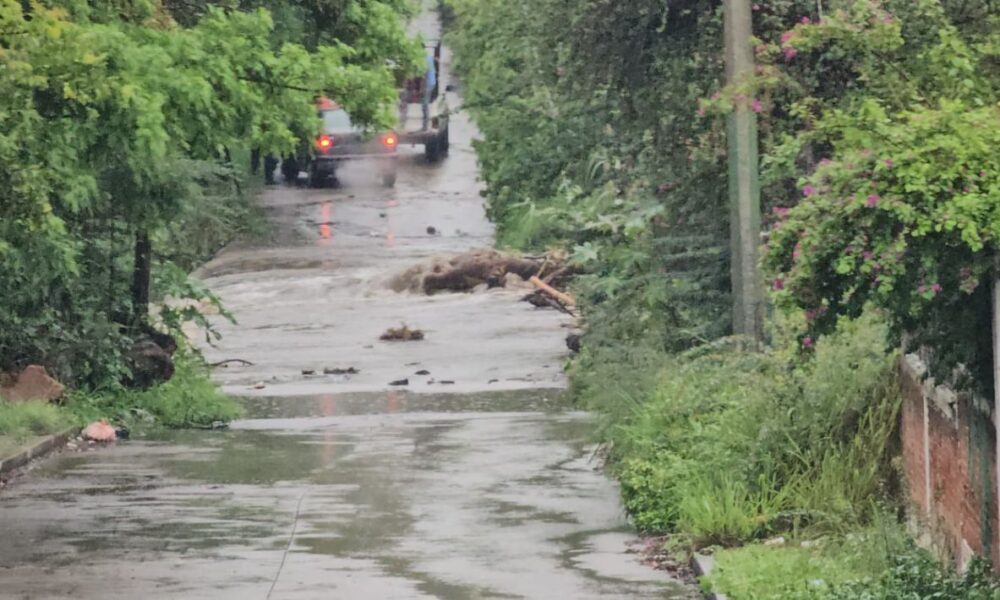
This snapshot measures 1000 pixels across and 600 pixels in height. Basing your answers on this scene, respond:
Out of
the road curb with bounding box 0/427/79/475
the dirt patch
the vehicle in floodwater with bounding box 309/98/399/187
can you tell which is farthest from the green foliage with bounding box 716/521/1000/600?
the vehicle in floodwater with bounding box 309/98/399/187

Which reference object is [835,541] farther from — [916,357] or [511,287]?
[511,287]

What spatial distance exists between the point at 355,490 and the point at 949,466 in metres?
6.90

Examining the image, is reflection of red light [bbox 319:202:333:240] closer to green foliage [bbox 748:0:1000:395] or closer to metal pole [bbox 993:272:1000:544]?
green foliage [bbox 748:0:1000:395]

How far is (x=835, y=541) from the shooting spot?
1151 centimetres

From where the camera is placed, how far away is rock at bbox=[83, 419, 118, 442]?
20.2 metres

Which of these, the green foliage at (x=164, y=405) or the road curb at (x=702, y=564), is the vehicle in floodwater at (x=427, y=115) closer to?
the green foliage at (x=164, y=405)

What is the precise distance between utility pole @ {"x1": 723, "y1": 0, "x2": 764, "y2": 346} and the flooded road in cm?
232

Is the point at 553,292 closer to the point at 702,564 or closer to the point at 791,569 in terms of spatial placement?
the point at 702,564

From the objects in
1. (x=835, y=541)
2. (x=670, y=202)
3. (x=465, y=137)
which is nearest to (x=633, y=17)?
(x=670, y=202)

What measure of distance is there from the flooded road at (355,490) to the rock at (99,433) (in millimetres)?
→ 478

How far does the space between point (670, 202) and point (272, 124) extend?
577 centimetres

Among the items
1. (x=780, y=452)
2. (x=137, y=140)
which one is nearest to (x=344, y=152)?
(x=137, y=140)

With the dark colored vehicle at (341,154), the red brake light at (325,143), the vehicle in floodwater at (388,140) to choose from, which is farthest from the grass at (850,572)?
the vehicle in floodwater at (388,140)

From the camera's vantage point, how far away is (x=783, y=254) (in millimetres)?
9227
